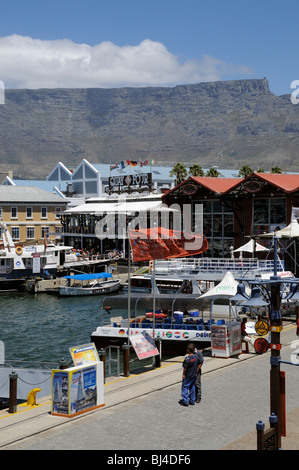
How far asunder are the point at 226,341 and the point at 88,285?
4078 cm

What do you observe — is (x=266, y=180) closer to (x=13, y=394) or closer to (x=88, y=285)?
(x=88, y=285)

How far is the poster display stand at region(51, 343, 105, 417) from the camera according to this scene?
19281 mm

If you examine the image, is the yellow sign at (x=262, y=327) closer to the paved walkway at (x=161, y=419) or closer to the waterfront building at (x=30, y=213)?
the paved walkway at (x=161, y=419)

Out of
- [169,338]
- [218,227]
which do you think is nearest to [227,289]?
[169,338]

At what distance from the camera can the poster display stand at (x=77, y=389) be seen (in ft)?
63.3

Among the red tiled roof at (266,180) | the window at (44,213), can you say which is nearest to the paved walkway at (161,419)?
the red tiled roof at (266,180)

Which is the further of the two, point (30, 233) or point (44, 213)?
point (44, 213)

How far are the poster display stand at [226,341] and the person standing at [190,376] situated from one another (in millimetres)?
7652

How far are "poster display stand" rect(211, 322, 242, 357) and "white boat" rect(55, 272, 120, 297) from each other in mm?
38586

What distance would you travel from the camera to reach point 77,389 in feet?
64.4

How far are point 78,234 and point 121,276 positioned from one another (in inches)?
961

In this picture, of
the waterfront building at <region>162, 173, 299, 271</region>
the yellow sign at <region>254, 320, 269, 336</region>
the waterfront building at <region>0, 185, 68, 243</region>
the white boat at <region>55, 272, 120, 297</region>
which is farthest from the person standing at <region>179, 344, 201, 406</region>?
the waterfront building at <region>0, 185, 68, 243</region>
